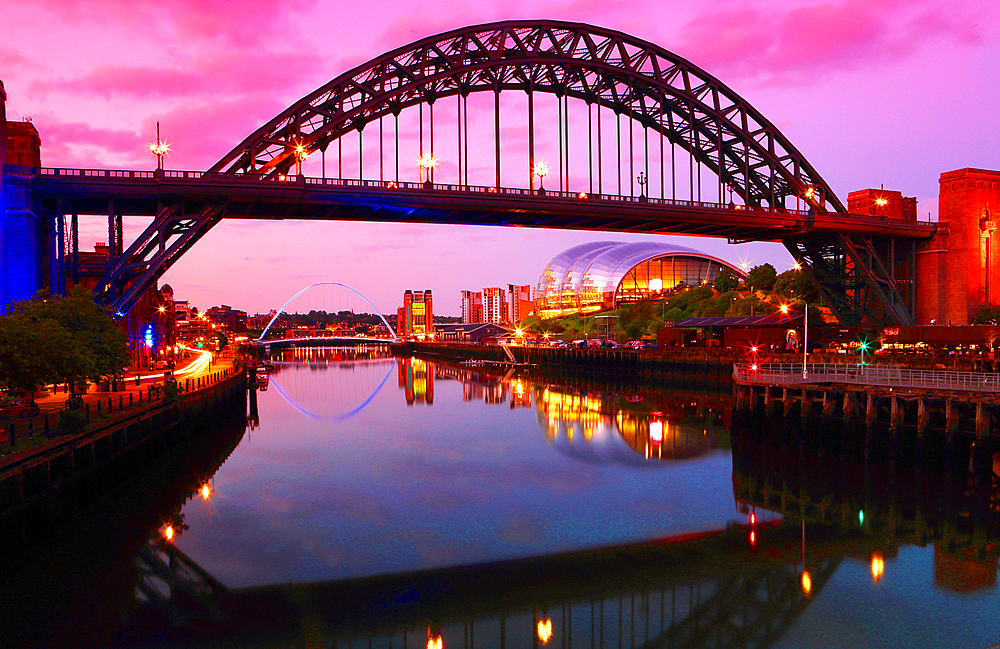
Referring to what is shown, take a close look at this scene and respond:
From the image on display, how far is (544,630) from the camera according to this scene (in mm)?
14938

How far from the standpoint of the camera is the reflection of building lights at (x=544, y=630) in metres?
14.6

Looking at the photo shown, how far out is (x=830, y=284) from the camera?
5506 centimetres

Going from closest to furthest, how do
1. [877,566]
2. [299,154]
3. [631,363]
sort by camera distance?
[877,566] → [299,154] → [631,363]

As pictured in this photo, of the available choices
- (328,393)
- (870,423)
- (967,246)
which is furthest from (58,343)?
(967,246)

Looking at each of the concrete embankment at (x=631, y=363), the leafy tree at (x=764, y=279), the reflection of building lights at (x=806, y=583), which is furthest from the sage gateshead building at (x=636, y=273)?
the reflection of building lights at (x=806, y=583)

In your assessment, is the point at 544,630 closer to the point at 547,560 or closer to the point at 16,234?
the point at 547,560

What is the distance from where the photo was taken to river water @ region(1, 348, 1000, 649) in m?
15.0

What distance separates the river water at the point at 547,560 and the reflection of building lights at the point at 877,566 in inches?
3.0

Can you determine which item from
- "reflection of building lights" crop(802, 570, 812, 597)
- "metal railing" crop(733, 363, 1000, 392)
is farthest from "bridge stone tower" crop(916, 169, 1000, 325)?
"reflection of building lights" crop(802, 570, 812, 597)

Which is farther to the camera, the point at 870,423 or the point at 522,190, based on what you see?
the point at 522,190

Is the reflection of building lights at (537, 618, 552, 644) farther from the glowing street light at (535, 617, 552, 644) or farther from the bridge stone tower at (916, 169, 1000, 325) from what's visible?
the bridge stone tower at (916, 169, 1000, 325)

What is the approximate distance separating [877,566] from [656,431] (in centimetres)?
2317

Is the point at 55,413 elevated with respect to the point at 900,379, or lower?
lower

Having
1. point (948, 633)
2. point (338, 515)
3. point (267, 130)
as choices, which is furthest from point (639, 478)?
point (267, 130)
